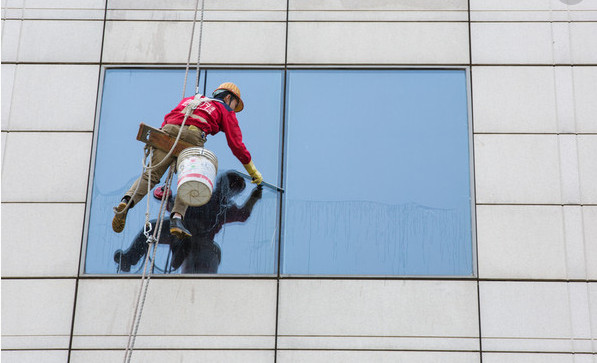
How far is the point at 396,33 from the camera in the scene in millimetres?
10125

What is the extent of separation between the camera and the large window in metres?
9.17

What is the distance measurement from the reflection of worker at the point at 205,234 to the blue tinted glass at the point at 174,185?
0.03 ft

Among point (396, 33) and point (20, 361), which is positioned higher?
point (396, 33)

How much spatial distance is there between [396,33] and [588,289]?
353 centimetres

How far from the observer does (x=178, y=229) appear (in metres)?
8.95

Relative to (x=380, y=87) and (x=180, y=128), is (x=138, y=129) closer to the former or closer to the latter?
(x=180, y=128)

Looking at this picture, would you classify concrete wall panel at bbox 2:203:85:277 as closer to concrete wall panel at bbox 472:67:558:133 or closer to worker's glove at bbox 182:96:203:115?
worker's glove at bbox 182:96:203:115

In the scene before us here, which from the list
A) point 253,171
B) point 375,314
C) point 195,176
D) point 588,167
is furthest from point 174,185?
point 588,167

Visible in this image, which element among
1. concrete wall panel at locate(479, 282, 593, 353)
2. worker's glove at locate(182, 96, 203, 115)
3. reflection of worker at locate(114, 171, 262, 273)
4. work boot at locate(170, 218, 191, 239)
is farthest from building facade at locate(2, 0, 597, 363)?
worker's glove at locate(182, 96, 203, 115)

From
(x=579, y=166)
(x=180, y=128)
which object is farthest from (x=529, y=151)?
(x=180, y=128)

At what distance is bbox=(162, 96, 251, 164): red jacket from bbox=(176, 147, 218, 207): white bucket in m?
0.48

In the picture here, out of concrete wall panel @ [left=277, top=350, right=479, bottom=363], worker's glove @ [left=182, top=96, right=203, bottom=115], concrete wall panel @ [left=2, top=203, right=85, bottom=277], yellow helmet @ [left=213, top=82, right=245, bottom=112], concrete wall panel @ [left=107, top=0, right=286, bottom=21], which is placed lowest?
concrete wall panel @ [left=277, top=350, right=479, bottom=363]

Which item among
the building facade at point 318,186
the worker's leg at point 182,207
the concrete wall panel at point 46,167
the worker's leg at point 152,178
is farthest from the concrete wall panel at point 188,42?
Answer: the worker's leg at point 152,178

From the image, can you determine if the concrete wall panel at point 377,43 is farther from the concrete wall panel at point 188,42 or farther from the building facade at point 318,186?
the concrete wall panel at point 188,42
